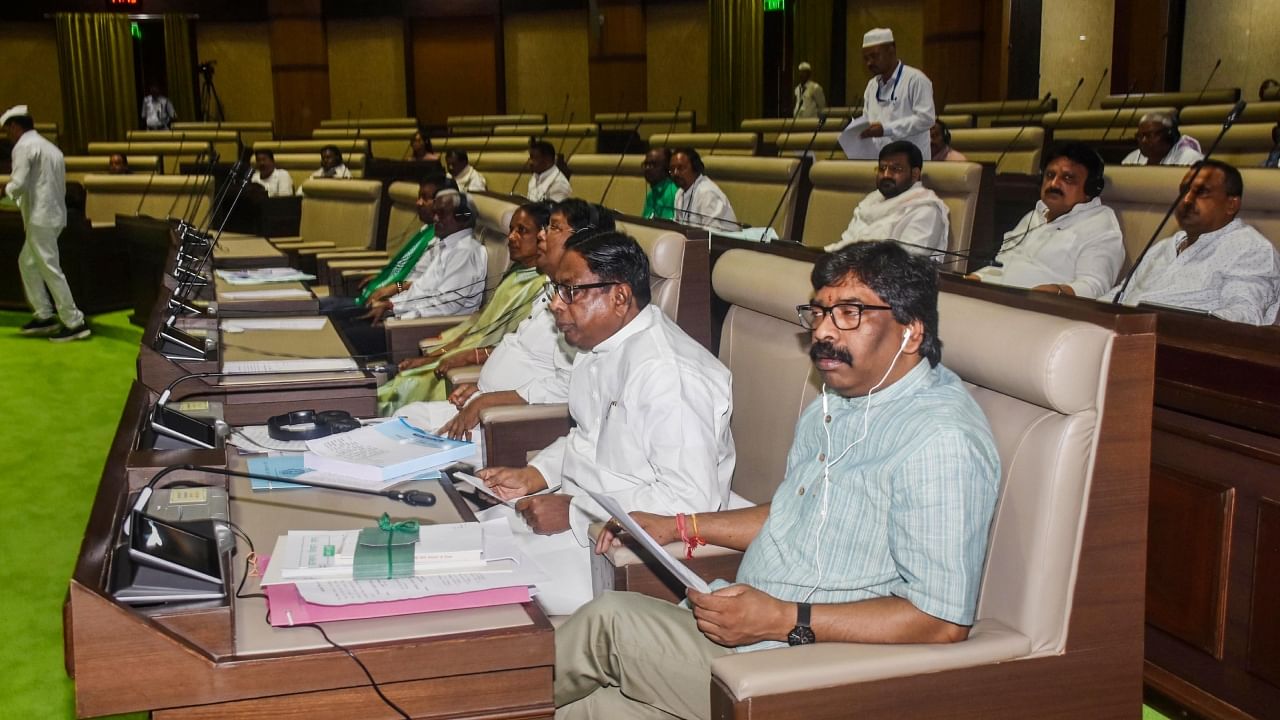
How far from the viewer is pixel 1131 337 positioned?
1.26 metres

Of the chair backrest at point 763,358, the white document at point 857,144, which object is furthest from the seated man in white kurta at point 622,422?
the white document at point 857,144

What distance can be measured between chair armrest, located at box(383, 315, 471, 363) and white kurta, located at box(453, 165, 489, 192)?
12.5ft

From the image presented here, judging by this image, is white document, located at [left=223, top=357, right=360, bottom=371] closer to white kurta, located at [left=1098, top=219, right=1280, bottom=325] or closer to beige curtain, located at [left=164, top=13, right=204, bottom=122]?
white kurta, located at [left=1098, top=219, right=1280, bottom=325]

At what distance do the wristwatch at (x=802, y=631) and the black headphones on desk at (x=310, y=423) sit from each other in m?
0.98

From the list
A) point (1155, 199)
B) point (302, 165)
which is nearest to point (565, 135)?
point (302, 165)

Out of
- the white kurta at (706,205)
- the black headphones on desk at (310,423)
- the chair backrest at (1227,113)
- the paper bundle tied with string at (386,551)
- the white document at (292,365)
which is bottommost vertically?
the paper bundle tied with string at (386,551)

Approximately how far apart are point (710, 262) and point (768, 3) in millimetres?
9551

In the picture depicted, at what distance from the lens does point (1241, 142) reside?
5.09 meters

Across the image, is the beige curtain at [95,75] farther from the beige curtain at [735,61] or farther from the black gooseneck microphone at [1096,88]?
the black gooseneck microphone at [1096,88]

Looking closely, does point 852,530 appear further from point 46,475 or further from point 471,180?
point 471,180

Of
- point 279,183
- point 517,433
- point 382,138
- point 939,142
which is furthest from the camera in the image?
point 382,138

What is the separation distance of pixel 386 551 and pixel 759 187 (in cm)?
381

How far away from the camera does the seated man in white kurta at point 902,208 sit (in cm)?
382

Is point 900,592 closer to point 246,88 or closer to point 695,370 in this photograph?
point 695,370
